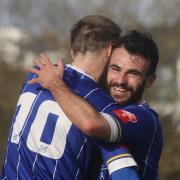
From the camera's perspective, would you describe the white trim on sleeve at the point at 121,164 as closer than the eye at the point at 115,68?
Yes

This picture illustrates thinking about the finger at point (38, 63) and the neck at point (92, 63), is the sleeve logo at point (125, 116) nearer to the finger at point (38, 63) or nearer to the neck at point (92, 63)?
the neck at point (92, 63)

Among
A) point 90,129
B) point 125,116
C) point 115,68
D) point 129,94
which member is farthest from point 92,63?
point 90,129

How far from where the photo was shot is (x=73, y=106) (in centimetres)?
399

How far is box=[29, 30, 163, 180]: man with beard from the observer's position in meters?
3.97

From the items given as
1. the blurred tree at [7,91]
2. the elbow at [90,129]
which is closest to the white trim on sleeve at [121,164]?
the elbow at [90,129]

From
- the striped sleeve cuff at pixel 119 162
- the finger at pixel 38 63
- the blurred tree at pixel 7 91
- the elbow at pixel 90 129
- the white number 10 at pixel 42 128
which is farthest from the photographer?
Result: the blurred tree at pixel 7 91

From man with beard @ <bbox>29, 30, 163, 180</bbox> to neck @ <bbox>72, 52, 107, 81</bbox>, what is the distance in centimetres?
6

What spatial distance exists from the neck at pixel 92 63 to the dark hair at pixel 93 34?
4cm

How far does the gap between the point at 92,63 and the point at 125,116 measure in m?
0.45

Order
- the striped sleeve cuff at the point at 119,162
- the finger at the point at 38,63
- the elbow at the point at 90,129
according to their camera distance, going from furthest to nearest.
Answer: the finger at the point at 38,63
the striped sleeve cuff at the point at 119,162
the elbow at the point at 90,129

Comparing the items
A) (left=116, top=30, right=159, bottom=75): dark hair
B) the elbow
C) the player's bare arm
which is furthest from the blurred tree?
the elbow

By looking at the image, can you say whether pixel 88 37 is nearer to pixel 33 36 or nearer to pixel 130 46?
pixel 130 46

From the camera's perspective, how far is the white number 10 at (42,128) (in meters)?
4.13

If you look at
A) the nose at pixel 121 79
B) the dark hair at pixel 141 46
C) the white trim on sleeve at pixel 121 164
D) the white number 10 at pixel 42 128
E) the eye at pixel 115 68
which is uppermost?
the dark hair at pixel 141 46
